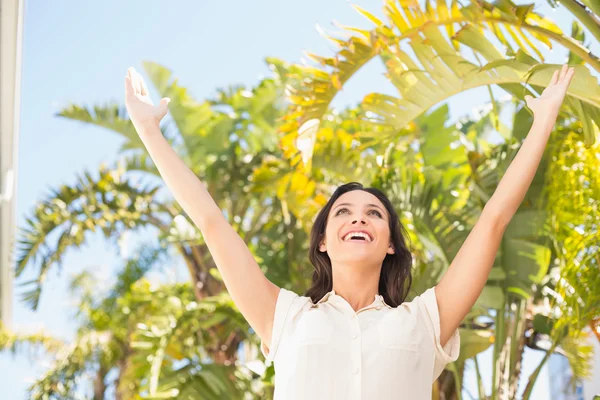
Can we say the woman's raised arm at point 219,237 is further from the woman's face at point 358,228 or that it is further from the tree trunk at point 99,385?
the tree trunk at point 99,385

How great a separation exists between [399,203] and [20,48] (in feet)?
14.9

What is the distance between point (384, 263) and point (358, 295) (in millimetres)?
258

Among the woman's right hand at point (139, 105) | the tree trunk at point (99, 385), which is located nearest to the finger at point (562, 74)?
the woman's right hand at point (139, 105)

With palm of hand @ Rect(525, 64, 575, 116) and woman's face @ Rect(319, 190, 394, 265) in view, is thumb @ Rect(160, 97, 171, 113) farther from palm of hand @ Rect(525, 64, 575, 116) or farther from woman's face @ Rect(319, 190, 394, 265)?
palm of hand @ Rect(525, 64, 575, 116)

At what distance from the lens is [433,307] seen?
178 cm

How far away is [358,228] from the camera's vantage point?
1.91m

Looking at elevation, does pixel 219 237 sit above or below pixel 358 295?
above

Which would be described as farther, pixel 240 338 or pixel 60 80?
pixel 60 80

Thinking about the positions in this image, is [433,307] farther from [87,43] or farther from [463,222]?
[87,43]

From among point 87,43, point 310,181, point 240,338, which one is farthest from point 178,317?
point 87,43

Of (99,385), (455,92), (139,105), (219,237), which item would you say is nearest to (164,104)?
(139,105)

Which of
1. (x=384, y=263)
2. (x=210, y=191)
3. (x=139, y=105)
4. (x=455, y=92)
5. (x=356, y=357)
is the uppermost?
(x=455, y=92)

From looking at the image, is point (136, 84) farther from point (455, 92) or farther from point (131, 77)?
point (455, 92)

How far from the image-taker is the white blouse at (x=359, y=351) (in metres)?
1.64
